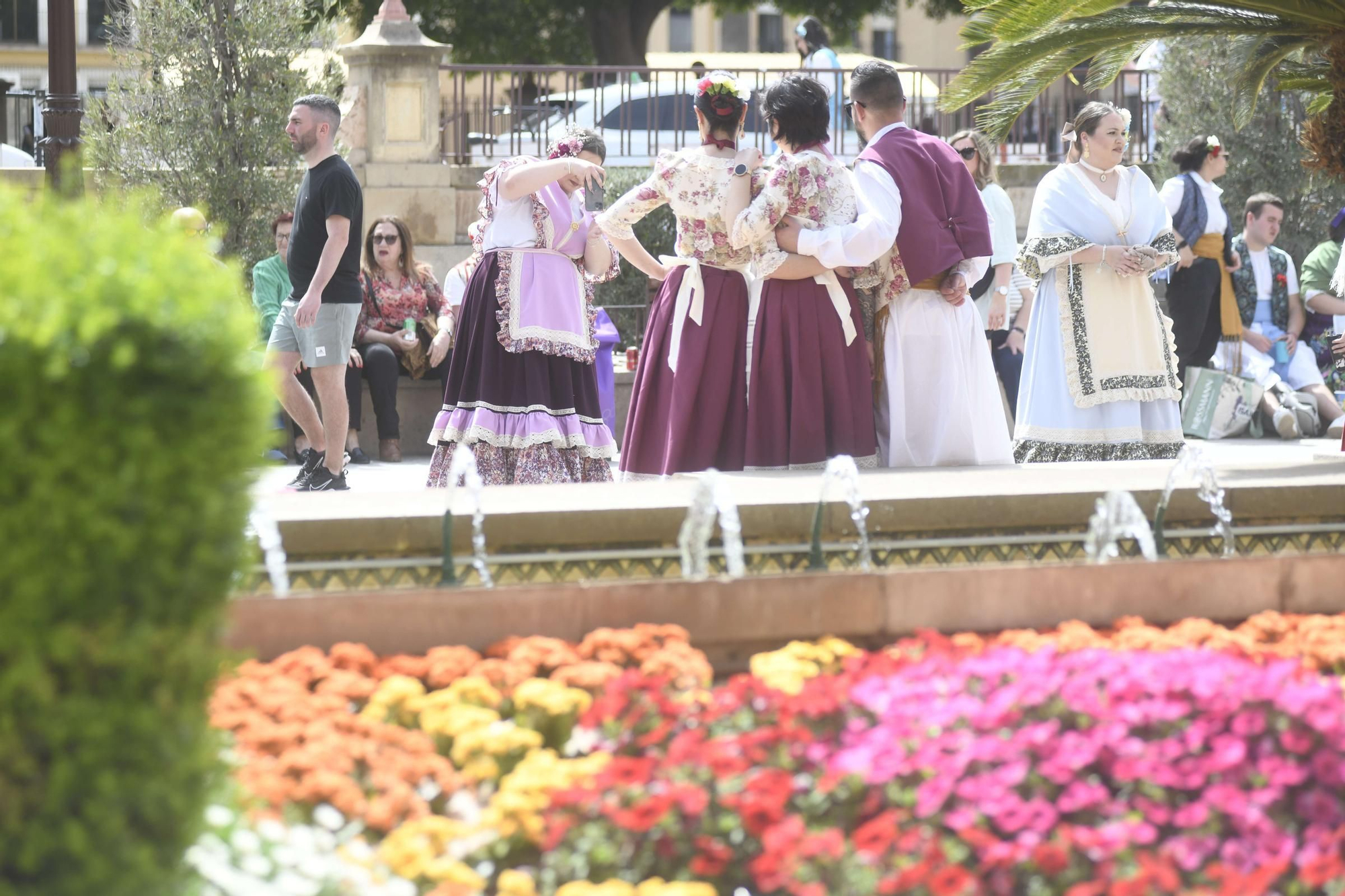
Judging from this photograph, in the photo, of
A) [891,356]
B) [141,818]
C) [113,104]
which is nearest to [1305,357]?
[891,356]

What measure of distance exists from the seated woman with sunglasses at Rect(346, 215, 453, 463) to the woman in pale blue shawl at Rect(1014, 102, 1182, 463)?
164 inches

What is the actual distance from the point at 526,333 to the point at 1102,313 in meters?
2.50

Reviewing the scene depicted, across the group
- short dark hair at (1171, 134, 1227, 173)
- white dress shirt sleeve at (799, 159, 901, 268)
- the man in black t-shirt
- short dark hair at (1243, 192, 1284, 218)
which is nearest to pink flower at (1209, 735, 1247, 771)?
white dress shirt sleeve at (799, 159, 901, 268)

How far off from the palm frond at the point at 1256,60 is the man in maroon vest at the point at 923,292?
1471mm

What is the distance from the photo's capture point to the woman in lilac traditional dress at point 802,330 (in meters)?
6.72

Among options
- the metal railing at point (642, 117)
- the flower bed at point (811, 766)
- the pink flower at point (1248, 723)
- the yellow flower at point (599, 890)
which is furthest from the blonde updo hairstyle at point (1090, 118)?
the metal railing at point (642, 117)

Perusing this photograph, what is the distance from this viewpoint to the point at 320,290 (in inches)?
325

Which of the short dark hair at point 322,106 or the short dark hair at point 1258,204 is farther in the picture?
the short dark hair at point 1258,204

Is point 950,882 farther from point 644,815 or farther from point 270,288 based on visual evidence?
point 270,288

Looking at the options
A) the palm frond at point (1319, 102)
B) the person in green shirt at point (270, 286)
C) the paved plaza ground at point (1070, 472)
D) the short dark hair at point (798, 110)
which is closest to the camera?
the paved plaza ground at point (1070, 472)

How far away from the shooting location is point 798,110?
680 cm

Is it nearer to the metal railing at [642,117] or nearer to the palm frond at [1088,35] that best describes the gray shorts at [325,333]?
the palm frond at [1088,35]

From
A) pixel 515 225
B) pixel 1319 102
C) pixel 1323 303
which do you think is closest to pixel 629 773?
pixel 515 225

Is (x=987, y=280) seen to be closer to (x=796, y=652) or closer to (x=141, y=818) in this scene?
(x=796, y=652)
